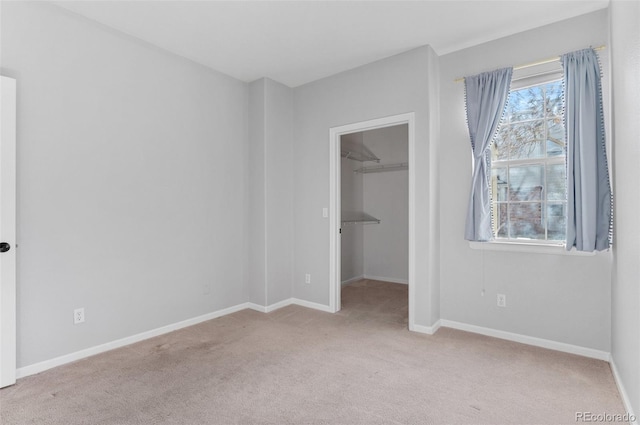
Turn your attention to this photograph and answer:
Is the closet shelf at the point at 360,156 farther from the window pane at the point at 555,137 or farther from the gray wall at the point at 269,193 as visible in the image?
the window pane at the point at 555,137

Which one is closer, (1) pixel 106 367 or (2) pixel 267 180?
(1) pixel 106 367

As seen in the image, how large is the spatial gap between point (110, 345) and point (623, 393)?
379cm

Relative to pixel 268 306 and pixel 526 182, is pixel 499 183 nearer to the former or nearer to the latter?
pixel 526 182

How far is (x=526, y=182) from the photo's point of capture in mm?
3148

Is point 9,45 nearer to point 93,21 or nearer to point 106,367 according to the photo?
point 93,21

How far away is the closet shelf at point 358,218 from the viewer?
220 inches

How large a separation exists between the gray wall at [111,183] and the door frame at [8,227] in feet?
0.33

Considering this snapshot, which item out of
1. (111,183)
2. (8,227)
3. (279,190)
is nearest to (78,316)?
(8,227)

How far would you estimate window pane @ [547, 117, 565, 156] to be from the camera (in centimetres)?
298

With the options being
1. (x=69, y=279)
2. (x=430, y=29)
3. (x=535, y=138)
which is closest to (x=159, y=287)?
(x=69, y=279)

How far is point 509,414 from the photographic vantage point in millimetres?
1997

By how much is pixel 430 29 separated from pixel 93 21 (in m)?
2.91

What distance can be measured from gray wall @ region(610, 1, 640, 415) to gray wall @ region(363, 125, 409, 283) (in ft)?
10.6

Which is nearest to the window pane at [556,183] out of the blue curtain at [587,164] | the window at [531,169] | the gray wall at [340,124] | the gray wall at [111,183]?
the window at [531,169]
